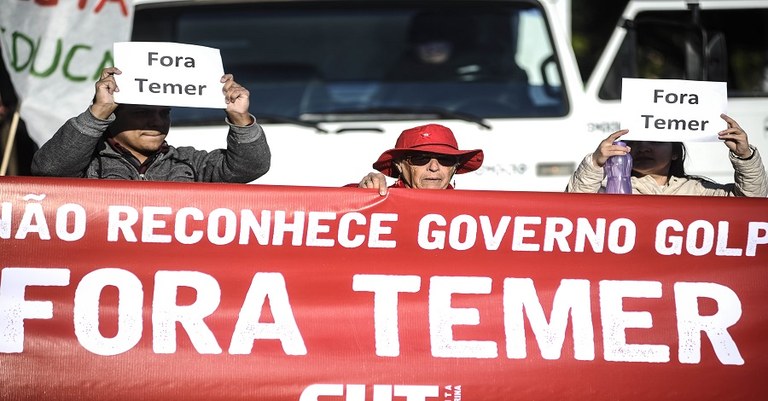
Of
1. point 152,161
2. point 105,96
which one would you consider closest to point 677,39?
point 152,161

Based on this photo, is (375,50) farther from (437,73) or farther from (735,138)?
(735,138)

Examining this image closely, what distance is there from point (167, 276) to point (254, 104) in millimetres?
2686

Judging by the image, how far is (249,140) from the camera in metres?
5.06

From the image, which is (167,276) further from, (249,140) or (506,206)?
(506,206)

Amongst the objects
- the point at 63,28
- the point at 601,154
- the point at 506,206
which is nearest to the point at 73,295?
the point at 506,206

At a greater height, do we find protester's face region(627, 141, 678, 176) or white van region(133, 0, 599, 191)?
white van region(133, 0, 599, 191)

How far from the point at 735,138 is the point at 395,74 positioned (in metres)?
2.71

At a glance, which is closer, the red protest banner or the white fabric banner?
the red protest banner

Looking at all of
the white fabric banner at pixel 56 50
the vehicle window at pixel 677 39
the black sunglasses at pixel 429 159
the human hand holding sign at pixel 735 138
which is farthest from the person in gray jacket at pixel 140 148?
the vehicle window at pixel 677 39

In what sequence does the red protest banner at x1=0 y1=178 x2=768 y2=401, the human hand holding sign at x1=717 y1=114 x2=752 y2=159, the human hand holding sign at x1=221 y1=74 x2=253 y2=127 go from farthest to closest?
the human hand holding sign at x1=717 y1=114 x2=752 y2=159 → the human hand holding sign at x1=221 y1=74 x2=253 y2=127 → the red protest banner at x1=0 y1=178 x2=768 y2=401

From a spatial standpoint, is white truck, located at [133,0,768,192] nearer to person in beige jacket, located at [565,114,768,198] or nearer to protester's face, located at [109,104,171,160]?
person in beige jacket, located at [565,114,768,198]

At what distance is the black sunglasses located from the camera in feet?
17.4

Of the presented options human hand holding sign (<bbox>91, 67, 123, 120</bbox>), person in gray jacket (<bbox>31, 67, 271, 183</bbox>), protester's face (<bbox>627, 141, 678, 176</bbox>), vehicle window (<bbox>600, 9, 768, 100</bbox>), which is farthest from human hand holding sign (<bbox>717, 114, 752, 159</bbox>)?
human hand holding sign (<bbox>91, 67, 123, 120</bbox>)

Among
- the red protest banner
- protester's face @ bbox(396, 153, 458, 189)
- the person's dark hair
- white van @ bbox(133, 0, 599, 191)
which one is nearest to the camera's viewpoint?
the red protest banner
